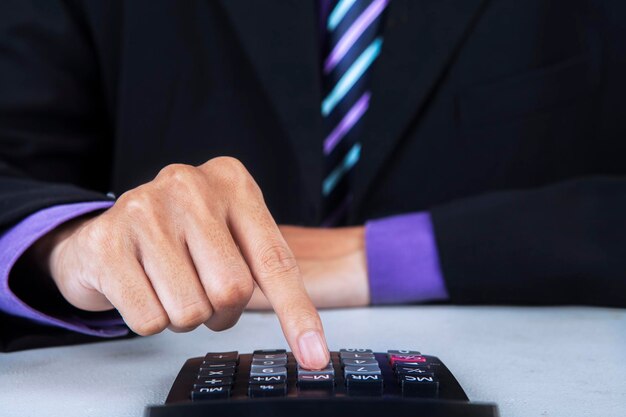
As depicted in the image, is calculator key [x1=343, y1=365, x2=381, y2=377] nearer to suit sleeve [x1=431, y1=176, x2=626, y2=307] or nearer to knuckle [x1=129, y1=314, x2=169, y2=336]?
knuckle [x1=129, y1=314, x2=169, y2=336]

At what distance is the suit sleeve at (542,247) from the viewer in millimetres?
721

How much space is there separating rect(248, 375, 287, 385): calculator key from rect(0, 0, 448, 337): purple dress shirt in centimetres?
22

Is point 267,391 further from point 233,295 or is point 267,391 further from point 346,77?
point 346,77

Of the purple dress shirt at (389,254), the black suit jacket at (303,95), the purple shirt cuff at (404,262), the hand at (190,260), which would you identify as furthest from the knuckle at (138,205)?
the black suit jacket at (303,95)

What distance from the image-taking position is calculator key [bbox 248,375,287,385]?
412 mm

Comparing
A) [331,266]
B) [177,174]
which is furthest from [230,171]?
[331,266]

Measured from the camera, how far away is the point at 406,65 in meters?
0.91

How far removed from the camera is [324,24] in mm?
960

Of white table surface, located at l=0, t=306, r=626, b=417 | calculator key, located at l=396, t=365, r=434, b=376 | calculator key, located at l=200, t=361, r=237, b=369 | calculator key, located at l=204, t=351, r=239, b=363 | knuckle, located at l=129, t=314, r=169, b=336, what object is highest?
knuckle, located at l=129, t=314, r=169, b=336

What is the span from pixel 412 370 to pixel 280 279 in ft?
0.39

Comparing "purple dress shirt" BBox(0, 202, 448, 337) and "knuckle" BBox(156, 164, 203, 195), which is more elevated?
"knuckle" BBox(156, 164, 203, 195)

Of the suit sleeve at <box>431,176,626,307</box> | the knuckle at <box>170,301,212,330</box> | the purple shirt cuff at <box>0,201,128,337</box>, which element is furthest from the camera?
the suit sleeve at <box>431,176,626,307</box>

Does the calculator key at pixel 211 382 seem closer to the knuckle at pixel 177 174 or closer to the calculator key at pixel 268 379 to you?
the calculator key at pixel 268 379

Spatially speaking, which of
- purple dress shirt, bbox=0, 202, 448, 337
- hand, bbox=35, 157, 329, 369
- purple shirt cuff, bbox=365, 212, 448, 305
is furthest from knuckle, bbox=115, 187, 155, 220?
purple shirt cuff, bbox=365, 212, 448, 305
